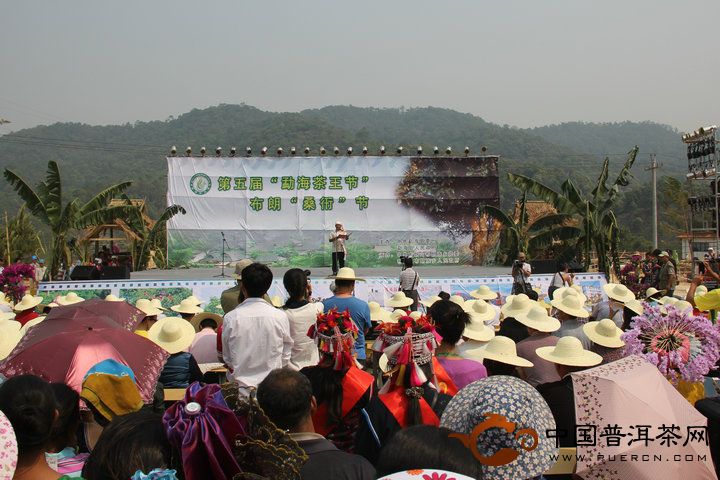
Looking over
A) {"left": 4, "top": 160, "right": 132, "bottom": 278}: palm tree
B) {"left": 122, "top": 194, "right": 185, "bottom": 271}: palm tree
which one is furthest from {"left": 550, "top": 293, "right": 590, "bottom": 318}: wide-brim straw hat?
{"left": 122, "top": 194, "right": 185, "bottom": 271}: palm tree

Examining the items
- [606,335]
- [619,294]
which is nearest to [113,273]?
[619,294]

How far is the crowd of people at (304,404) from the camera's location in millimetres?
1711

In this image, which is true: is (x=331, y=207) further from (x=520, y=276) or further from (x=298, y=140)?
(x=298, y=140)

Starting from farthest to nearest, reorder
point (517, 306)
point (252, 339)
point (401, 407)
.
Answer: point (517, 306), point (252, 339), point (401, 407)

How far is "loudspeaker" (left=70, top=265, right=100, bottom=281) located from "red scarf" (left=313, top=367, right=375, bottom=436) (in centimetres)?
1133

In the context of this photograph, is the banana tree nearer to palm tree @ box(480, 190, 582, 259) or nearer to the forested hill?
palm tree @ box(480, 190, 582, 259)

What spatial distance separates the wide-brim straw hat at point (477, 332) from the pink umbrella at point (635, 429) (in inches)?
62.0

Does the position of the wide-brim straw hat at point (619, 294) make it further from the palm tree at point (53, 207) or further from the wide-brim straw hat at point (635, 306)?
the palm tree at point (53, 207)

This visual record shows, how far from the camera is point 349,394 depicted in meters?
2.76

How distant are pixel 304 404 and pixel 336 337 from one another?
910 millimetres

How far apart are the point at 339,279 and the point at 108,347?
1489 mm

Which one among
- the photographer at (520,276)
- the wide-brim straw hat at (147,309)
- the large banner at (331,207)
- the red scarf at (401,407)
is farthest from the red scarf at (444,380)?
the large banner at (331,207)

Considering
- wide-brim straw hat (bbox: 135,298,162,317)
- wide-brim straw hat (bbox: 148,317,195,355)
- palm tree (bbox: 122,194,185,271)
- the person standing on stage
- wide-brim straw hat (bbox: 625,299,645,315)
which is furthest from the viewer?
palm tree (bbox: 122,194,185,271)

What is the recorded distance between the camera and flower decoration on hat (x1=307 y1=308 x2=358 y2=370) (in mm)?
2814
